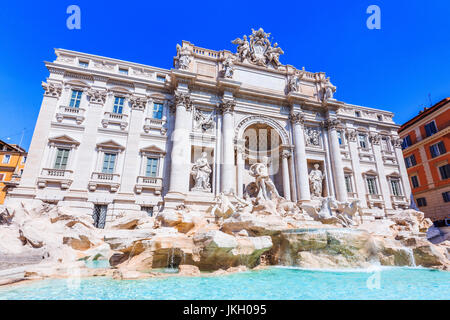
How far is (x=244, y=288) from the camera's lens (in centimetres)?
527

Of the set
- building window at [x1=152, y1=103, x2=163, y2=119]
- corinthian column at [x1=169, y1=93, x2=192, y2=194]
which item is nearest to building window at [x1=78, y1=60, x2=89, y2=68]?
building window at [x1=152, y1=103, x2=163, y2=119]

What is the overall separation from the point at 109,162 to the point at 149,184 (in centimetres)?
325

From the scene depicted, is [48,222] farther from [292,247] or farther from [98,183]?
[292,247]

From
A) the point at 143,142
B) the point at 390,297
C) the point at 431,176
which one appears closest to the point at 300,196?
→ the point at 143,142

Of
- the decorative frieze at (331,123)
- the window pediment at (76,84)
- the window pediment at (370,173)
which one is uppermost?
the window pediment at (76,84)

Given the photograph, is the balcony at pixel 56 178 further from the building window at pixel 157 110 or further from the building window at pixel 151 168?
the building window at pixel 157 110

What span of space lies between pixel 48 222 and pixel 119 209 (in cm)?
416

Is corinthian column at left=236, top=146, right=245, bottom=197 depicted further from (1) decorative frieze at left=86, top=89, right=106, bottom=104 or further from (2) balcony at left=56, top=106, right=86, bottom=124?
(2) balcony at left=56, top=106, right=86, bottom=124

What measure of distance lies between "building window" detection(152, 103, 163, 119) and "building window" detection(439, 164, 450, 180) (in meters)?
29.0

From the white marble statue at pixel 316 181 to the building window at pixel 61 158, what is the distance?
61.3ft

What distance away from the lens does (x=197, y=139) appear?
18.0 m

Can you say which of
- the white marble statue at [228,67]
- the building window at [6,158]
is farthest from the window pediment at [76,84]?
the building window at [6,158]

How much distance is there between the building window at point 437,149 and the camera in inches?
974

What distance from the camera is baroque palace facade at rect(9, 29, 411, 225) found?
51.0 ft
